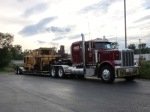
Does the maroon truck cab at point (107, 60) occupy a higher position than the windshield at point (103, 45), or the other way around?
the windshield at point (103, 45)

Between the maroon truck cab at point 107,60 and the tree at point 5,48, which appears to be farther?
the tree at point 5,48

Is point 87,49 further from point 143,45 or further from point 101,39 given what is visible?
point 143,45

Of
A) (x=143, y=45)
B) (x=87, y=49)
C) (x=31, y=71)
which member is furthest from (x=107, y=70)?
(x=143, y=45)

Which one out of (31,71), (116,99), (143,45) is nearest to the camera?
(116,99)

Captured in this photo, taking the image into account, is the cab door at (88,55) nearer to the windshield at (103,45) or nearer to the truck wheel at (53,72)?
the windshield at (103,45)

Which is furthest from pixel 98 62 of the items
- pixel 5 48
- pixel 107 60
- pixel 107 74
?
pixel 5 48

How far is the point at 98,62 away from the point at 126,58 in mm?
2085

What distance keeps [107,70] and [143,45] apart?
123 metres

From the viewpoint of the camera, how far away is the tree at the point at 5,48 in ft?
181

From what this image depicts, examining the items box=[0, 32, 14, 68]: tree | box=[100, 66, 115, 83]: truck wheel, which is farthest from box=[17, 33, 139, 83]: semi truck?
box=[0, 32, 14, 68]: tree

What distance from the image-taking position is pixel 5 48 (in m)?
56.2

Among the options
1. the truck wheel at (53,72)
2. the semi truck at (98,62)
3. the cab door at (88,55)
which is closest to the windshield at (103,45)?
the semi truck at (98,62)

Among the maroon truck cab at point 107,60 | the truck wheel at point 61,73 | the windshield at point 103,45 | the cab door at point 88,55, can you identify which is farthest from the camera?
the truck wheel at point 61,73

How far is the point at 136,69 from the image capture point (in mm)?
14867
